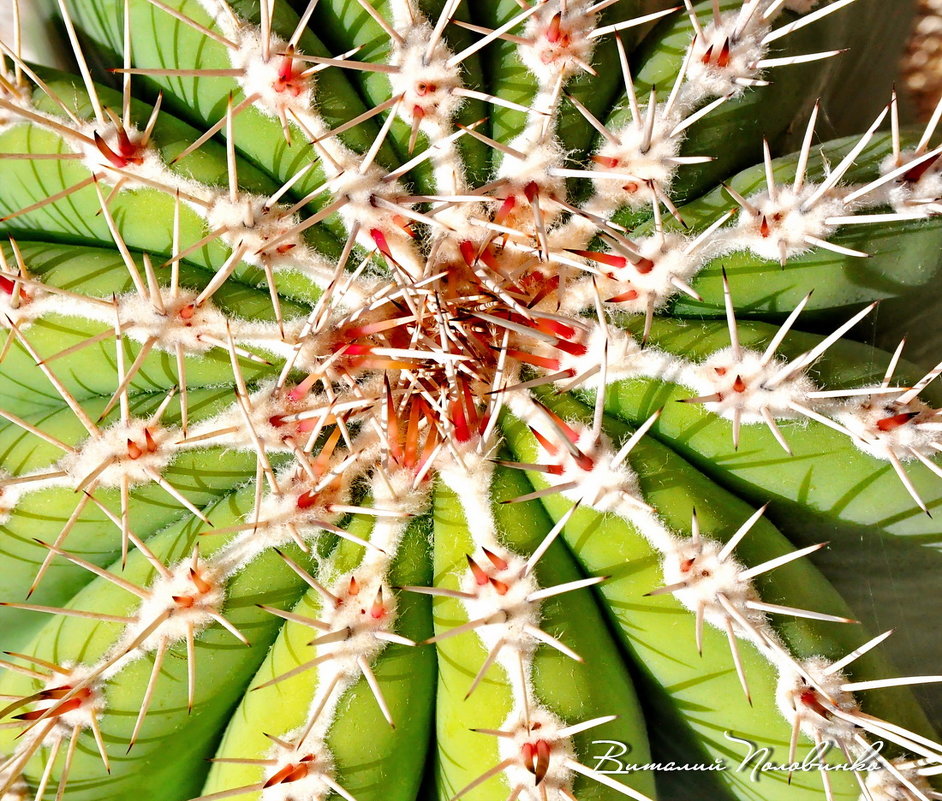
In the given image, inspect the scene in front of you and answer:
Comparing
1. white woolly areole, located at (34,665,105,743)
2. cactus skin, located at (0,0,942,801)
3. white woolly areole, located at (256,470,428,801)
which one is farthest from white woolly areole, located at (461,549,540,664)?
white woolly areole, located at (34,665,105,743)

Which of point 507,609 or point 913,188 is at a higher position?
point 913,188

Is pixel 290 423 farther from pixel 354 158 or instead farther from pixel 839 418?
pixel 839 418

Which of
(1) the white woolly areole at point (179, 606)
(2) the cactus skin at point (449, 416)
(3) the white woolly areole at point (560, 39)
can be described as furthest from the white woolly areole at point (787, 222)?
(1) the white woolly areole at point (179, 606)

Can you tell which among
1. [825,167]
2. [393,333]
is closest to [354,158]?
[393,333]

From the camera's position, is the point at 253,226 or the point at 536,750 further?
the point at 253,226

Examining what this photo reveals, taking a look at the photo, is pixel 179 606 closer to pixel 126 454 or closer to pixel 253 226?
pixel 126 454

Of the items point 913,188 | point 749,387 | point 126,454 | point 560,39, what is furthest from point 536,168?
point 126,454
